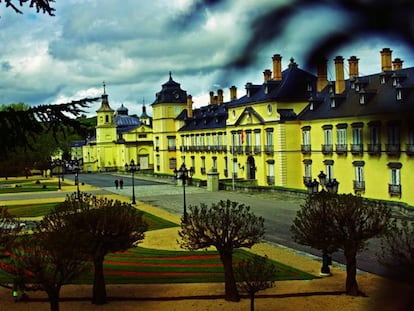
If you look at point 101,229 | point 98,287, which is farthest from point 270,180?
point 98,287

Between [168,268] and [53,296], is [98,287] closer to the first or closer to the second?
[53,296]

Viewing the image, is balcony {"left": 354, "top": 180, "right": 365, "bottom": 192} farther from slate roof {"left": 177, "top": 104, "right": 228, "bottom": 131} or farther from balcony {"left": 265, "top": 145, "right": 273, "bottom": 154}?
slate roof {"left": 177, "top": 104, "right": 228, "bottom": 131}

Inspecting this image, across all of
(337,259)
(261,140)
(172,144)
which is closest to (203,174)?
(172,144)

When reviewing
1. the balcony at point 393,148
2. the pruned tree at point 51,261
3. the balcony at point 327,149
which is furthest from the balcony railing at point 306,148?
the balcony at point 393,148

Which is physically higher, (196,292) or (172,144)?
(172,144)

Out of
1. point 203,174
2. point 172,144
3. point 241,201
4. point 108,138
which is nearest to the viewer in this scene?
point 241,201

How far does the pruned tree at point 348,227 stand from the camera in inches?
632

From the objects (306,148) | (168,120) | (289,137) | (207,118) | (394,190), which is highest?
(168,120)

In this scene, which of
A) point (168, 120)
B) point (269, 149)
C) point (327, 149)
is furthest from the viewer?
point (168, 120)

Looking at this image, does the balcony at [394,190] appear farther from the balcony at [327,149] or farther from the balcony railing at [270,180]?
the balcony railing at [270,180]

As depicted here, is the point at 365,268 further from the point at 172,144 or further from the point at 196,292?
the point at 172,144

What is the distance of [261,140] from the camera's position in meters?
51.6

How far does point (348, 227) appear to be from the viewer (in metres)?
16.3

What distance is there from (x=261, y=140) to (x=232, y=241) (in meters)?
35.7
